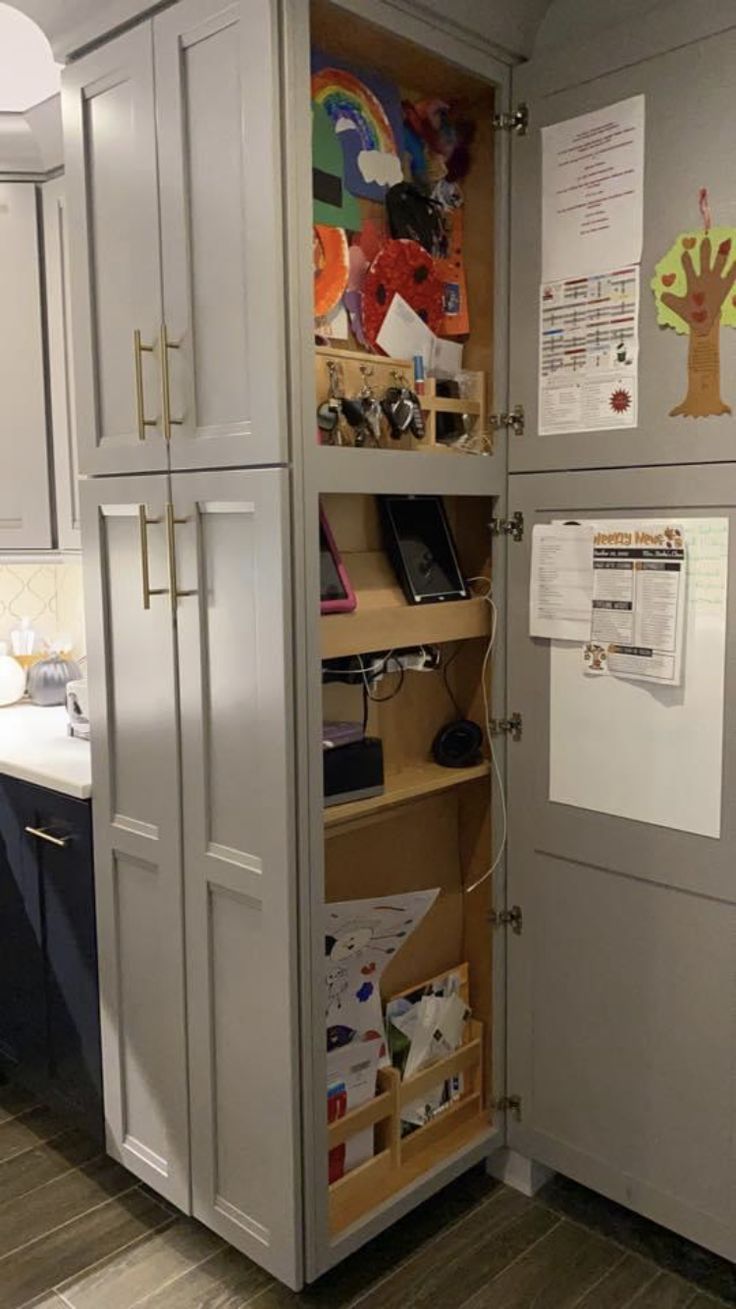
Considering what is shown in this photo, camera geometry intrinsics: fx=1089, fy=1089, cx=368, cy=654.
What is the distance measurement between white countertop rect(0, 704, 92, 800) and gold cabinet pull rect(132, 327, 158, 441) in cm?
75

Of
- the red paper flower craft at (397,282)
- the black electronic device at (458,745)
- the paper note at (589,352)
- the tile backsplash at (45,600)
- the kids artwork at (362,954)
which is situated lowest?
the kids artwork at (362,954)

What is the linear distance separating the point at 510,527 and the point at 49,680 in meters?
1.56

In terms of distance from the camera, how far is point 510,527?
2.11m

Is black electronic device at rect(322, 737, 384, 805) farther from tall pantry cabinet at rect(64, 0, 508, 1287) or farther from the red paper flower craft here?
the red paper flower craft

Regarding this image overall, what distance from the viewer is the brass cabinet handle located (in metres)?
2.29

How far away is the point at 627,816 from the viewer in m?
1.97

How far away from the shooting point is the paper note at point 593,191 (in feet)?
6.07

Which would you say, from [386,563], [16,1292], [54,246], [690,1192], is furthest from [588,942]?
[54,246]

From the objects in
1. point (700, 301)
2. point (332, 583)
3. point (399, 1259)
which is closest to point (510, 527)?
point (332, 583)

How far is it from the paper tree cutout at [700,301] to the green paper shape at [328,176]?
55cm

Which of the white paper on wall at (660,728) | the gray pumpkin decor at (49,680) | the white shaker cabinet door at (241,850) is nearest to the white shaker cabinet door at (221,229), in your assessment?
the white shaker cabinet door at (241,850)

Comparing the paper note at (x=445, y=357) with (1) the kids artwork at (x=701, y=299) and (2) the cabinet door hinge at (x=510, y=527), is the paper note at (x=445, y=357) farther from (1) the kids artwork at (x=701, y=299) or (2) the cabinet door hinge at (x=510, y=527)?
(1) the kids artwork at (x=701, y=299)

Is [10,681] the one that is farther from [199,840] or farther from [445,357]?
[445,357]

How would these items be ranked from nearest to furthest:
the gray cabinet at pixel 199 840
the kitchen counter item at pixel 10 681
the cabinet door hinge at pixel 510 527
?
the gray cabinet at pixel 199 840 → the cabinet door hinge at pixel 510 527 → the kitchen counter item at pixel 10 681
